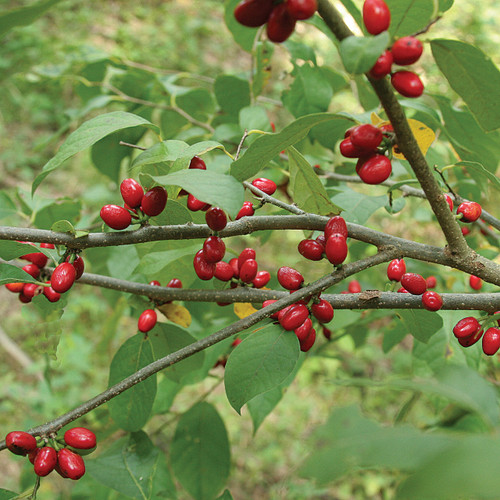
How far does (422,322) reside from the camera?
3.26 ft

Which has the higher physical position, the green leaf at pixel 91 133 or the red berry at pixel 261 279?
the green leaf at pixel 91 133

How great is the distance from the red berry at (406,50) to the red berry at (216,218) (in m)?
0.35

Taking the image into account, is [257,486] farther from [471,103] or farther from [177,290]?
[471,103]

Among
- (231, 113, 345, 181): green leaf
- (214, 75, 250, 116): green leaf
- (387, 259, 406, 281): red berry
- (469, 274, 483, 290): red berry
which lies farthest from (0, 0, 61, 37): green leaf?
(469, 274, 483, 290): red berry

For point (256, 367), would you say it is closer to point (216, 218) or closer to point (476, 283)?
point (216, 218)

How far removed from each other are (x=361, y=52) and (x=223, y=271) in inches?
23.6

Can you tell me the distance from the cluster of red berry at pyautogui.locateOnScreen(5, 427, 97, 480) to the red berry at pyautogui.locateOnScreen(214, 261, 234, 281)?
0.43 meters

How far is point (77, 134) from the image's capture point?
2.64 ft

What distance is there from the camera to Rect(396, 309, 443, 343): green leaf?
971 millimetres

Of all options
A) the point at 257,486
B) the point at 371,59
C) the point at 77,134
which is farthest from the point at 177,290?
the point at 257,486

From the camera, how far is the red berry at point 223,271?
1018 mm

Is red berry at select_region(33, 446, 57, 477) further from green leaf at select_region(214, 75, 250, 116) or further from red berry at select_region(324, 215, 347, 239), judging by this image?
green leaf at select_region(214, 75, 250, 116)

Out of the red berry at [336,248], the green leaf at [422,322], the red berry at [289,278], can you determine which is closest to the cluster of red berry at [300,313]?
the red berry at [289,278]

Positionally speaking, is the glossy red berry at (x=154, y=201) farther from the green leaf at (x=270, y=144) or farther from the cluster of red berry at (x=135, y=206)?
the green leaf at (x=270, y=144)
